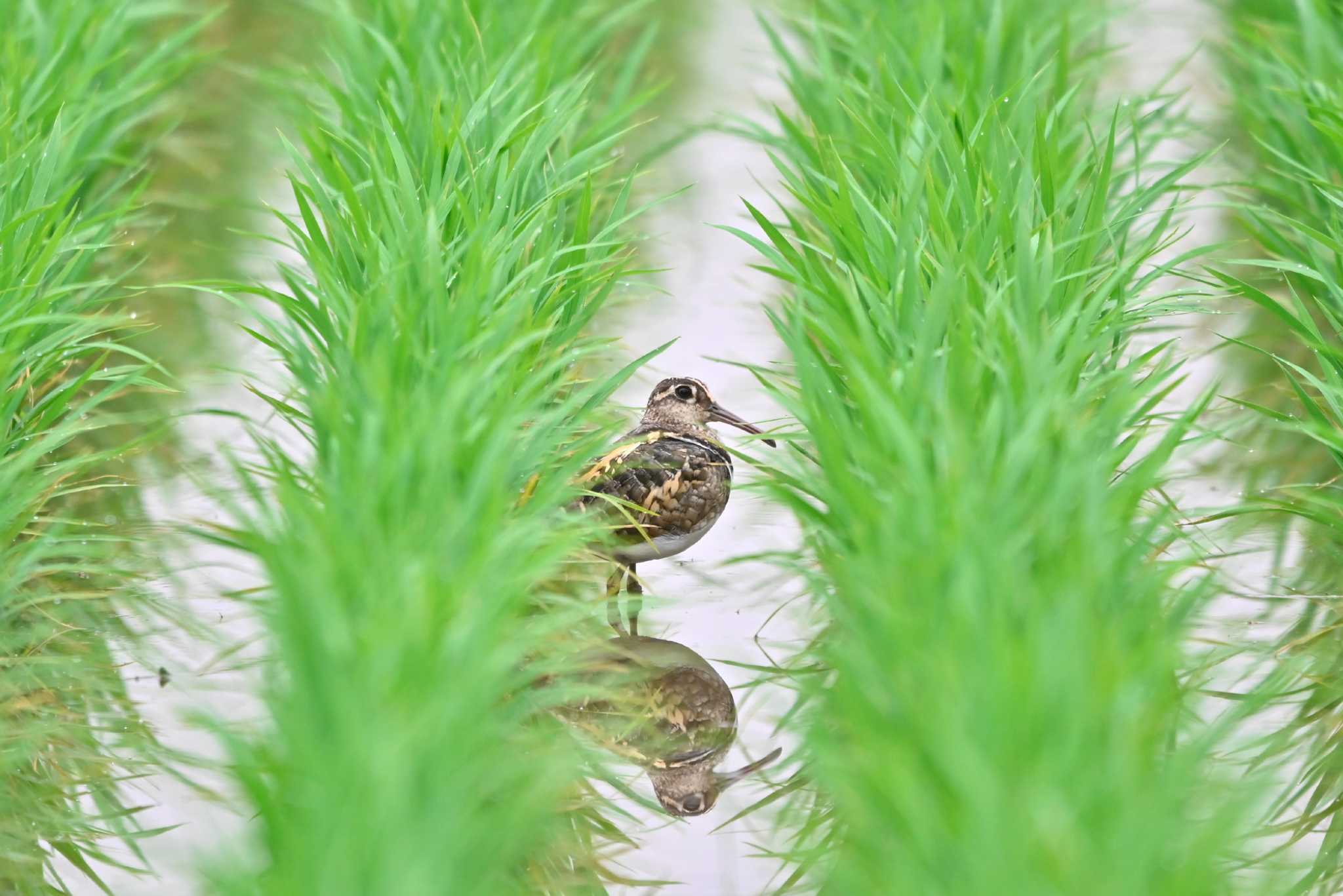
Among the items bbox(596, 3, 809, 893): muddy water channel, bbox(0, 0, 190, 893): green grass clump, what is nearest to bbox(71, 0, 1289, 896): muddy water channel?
bbox(596, 3, 809, 893): muddy water channel

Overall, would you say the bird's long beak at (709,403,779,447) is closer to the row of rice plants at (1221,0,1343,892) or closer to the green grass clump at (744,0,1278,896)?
the green grass clump at (744,0,1278,896)

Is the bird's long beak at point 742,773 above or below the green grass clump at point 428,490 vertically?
below

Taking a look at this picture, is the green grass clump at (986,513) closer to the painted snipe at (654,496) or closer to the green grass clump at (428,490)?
the painted snipe at (654,496)

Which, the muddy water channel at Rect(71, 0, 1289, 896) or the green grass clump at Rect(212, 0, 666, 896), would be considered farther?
the muddy water channel at Rect(71, 0, 1289, 896)

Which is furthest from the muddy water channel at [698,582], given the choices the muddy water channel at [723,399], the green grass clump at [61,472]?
the green grass clump at [61,472]

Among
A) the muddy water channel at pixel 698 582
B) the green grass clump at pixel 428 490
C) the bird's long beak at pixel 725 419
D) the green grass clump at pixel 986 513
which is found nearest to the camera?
the green grass clump at pixel 986 513

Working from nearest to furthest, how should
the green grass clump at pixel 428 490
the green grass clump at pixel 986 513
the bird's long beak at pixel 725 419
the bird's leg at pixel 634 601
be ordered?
the green grass clump at pixel 986 513
the green grass clump at pixel 428 490
the bird's leg at pixel 634 601
the bird's long beak at pixel 725 419

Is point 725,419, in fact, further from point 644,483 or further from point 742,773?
point 742,773
